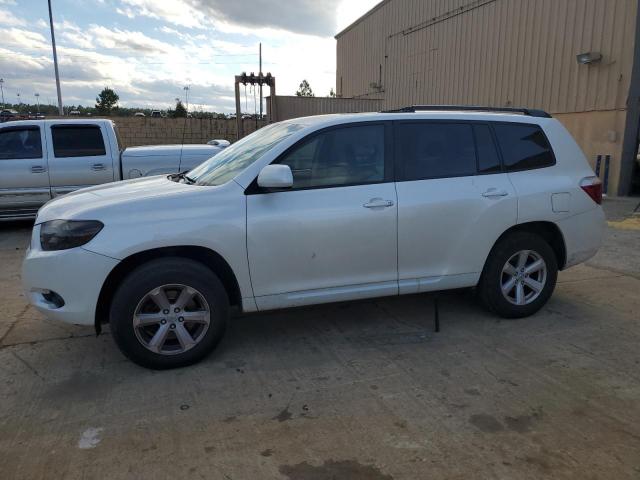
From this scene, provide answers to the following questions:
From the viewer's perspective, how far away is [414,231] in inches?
161

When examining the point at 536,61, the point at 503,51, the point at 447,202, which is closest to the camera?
the point at 447,202

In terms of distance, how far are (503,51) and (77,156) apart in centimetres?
1208

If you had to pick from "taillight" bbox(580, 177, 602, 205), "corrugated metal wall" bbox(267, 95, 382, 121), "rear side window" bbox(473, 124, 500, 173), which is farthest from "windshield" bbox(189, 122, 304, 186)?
"corrugated metal wall" bbox(267, 95, 382, 121)

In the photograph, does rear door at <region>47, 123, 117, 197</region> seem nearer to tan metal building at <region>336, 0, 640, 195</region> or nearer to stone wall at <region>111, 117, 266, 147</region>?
tan metal building at <region>336, 0, 640, 195</region>

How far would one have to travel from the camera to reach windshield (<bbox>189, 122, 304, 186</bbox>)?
401 centimetres

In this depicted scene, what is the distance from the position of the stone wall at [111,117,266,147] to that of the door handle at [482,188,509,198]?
711 inches

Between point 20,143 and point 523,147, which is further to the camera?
point 20,143

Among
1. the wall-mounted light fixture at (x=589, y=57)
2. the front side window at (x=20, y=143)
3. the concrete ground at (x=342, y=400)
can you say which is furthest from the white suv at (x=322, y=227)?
the wall-mounted light fixture at (x=589, y=57)

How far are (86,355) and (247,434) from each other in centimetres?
176

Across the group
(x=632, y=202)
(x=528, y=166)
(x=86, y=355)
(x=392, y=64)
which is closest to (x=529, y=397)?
(x=528, y=166)

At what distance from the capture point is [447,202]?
4148mm

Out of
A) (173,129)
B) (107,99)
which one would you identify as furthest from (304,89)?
(173,129)

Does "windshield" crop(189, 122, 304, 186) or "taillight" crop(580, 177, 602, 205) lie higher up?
"windshield" crop(189, 122, 304, 186)

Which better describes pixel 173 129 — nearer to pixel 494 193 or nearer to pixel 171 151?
pixel 171 151
